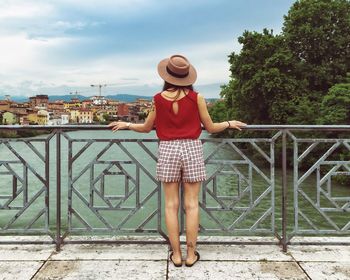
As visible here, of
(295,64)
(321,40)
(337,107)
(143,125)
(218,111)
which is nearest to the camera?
(143,125)

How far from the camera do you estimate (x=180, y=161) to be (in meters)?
3.59

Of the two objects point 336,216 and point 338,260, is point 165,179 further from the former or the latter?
point 336,216

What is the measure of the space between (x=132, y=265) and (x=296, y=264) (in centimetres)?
137

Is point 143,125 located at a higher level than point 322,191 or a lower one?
higher

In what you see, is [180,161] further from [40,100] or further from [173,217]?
[40,100]

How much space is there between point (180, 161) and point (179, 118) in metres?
0.35

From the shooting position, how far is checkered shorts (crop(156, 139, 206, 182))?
11.7ft

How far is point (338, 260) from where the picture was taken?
3.75 metres

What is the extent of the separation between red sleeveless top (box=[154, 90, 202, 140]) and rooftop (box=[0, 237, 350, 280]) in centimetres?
107

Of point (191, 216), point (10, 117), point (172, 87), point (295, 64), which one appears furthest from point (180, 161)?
point (10, 117)

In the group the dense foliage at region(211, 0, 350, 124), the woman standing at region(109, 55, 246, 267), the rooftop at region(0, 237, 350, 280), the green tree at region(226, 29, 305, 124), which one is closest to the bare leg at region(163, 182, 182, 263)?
the woman standing at region(109, 55, 246, 267)

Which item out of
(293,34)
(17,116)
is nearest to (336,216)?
(293,34)

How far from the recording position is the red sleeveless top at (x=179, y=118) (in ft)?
11.5

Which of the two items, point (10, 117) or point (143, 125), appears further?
point (10, 117)
